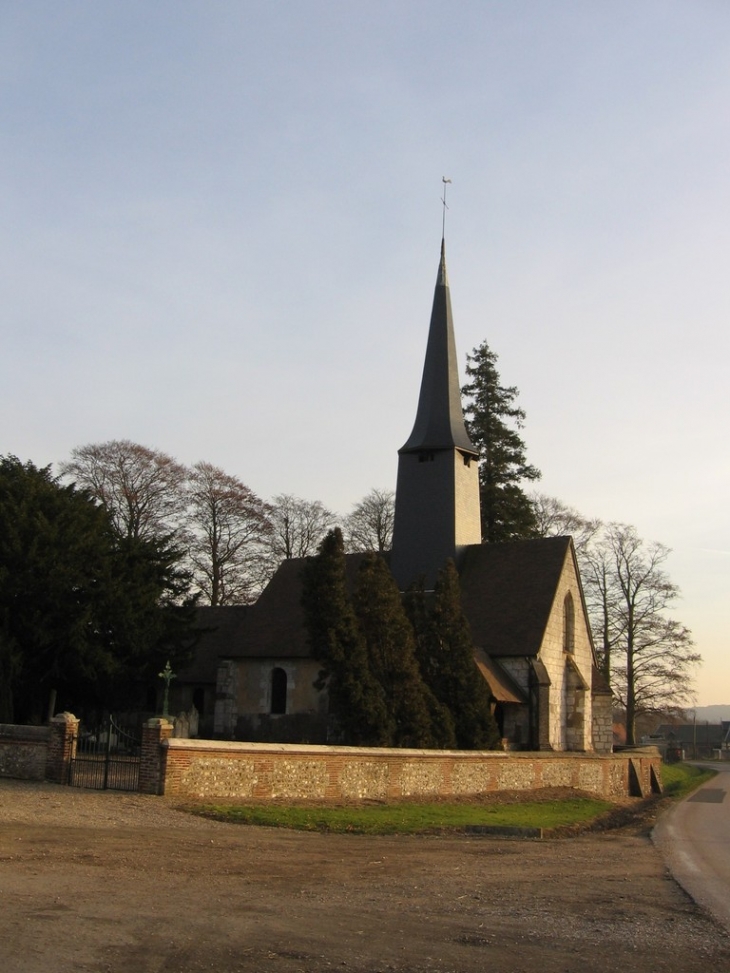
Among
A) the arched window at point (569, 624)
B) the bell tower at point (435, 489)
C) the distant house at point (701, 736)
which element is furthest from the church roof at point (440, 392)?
the distant house at point (701, 736)

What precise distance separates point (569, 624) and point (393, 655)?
1201 centimetres

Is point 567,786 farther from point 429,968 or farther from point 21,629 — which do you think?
point 429,968

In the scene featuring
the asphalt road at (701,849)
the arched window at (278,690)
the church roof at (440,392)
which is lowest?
the asphalt road at (701,849)

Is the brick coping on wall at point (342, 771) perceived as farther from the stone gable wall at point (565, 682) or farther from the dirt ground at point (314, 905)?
the stone gable wall at point (565, 682)

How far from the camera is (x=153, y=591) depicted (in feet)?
98.1

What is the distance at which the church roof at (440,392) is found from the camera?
3466 cm

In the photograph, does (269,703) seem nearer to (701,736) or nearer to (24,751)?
(24,751)

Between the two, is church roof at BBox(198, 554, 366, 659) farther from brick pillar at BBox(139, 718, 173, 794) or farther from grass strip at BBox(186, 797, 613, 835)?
brick pillar at BBox(139, 718, 173, 794)

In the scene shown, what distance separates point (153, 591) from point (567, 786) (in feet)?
43.8

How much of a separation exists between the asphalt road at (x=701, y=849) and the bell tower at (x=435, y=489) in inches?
436

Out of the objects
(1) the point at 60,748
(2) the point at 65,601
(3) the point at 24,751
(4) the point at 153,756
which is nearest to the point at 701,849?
(4) the point at 153,756

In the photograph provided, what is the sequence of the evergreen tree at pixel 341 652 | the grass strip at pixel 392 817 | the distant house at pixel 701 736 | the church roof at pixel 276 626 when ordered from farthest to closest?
the distant house at pixel 701 736 → the church roof at pixel 276 626 → the evergreen tree at pixel 341 652 → the grass strip at pixel 392 817

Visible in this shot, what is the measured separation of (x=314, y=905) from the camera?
29.6 feet

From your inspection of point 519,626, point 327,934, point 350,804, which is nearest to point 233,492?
point 519,626
